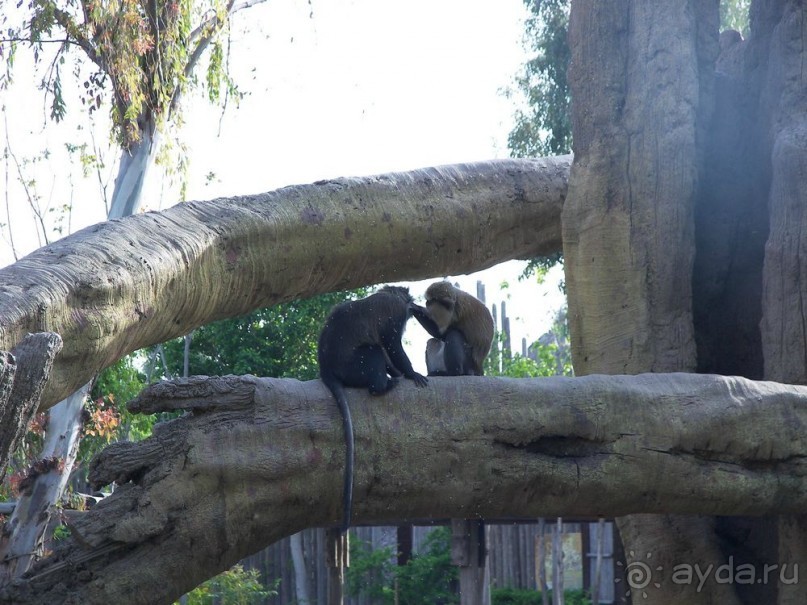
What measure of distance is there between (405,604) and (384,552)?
0.92 meters

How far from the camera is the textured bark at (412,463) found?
13.3 feet

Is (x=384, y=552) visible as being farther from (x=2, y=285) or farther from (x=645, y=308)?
(x=2, y=285)

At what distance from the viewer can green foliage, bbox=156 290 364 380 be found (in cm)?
1479

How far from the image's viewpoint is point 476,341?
23.2 ft

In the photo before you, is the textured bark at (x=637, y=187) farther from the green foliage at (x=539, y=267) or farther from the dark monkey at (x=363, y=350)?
the green foliage at (x=539, y=267)

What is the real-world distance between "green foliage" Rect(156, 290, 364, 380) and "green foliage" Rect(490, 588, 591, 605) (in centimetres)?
639

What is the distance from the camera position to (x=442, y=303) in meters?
7.11

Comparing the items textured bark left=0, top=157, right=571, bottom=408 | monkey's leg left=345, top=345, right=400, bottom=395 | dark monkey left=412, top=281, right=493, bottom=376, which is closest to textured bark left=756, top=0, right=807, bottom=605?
textured bark left=0, top=157, right=571, bottom=408

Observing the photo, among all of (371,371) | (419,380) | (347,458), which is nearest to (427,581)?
(371,371)

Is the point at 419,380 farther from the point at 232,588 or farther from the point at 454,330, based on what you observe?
the point at 232,588

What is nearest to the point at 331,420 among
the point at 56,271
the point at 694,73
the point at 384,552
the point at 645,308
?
the point at 56,271

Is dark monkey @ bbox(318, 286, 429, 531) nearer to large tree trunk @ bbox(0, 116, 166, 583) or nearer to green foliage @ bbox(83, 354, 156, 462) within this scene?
large tree trunk @ bbox(0, 116, 166, 583)

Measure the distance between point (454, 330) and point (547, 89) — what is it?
33.2 feet

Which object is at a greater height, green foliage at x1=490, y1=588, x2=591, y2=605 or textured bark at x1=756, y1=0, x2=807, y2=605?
textured bark at x1=756, y1=0, x2=807, y2=605
